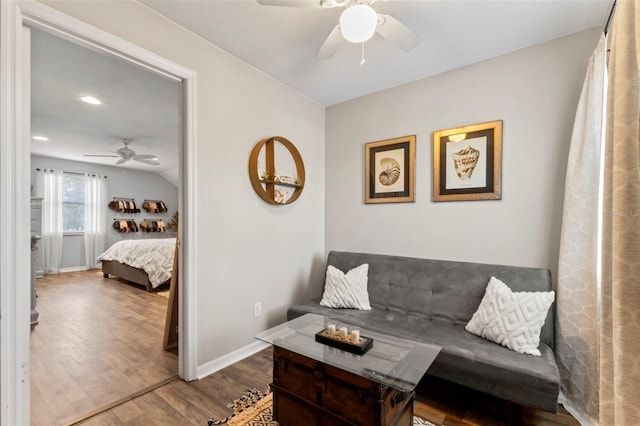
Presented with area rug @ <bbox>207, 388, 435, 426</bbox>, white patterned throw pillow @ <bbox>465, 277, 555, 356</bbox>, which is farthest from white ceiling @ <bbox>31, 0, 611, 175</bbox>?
area rug @ <bbox>207, 388, 435, 426</bbox>

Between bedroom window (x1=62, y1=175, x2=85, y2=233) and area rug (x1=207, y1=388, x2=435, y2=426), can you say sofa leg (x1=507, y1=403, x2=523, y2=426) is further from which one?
bedroom window (x1=62, y1=175, x2=85, y2=233)

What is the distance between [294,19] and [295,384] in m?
2.24

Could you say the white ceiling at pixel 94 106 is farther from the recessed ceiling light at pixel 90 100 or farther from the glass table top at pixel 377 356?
the glass table top at pixel 377 356

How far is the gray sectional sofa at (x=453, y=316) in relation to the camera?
1516 millimetres

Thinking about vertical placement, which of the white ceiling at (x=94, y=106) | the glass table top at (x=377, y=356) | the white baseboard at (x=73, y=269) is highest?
the white ceiling at (x=94, y=106)

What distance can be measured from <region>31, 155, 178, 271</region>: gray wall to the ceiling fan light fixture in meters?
7.35

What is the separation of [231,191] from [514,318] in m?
2.20

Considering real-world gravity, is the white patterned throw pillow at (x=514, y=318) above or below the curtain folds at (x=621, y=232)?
below

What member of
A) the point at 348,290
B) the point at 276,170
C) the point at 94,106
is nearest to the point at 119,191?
the point at 94,106

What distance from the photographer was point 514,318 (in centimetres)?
177

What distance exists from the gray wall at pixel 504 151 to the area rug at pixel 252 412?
4.76 ft

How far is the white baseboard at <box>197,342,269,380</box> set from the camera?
81.9 inches

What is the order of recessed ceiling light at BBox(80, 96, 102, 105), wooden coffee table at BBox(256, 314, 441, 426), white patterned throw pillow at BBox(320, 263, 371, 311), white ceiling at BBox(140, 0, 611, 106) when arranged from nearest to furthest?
wooden coffee table at BBox(256, 314, 441, 426) → white ceiling at BBox(140, 0, 611, 106) → white patterned throw pillow at BBox(320, 263, 371, 311) → recessed ceiling light at BBox(80, 96, 102, 105)

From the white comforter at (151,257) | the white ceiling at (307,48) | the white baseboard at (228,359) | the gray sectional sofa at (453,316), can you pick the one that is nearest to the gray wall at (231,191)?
the white baseboard at (228,359)
